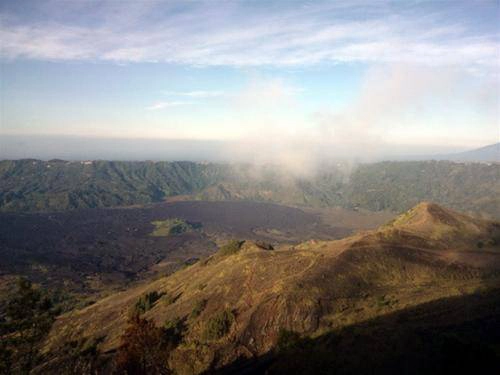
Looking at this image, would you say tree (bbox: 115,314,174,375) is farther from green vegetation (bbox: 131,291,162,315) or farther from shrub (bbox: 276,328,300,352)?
green vegetation (bbox: 131,291,162,315)

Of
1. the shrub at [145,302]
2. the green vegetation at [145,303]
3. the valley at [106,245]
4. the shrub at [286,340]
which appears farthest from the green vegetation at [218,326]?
the valley at [106,245]

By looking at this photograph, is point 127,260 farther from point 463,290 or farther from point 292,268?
point 463,290

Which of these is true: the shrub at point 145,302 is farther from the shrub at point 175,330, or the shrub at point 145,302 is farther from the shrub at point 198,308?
the shrub at point 198,308

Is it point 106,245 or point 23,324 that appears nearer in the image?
point 23,324

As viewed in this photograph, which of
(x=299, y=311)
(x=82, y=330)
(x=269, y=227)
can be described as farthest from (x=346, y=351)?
(x=269, y=227)

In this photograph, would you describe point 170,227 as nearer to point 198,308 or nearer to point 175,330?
point 198,308

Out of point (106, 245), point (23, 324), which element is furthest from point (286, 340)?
point (106, 245)

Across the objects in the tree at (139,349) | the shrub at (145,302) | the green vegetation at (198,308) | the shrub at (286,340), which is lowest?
the shrub at (145,302)
